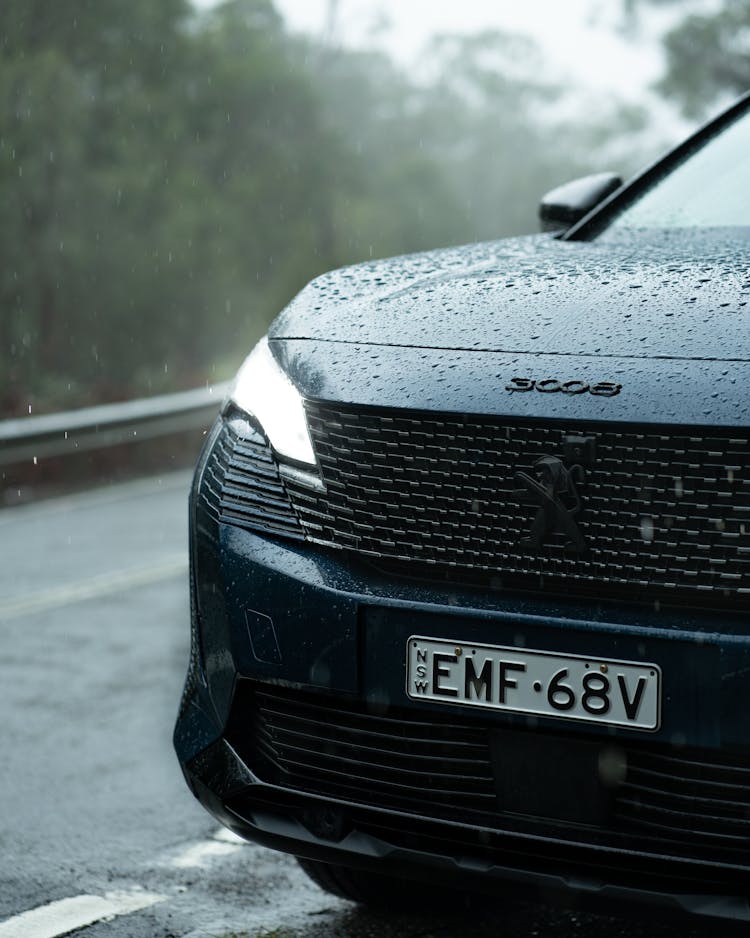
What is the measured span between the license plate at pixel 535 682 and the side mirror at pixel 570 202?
196 centimetres

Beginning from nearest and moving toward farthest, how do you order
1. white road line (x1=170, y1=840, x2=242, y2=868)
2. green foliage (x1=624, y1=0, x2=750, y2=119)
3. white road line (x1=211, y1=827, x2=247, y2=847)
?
white road line (x1=170, y1=840, x2=242, y2=868)
white road line (x1=211, y1=827, x2=247, y2=847)
green foliage (x1=624, y1=0, x2=750, y2=119)

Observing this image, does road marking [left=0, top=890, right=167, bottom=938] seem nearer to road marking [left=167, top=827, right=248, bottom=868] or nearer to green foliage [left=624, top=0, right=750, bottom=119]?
road marking [left=167, top=827, right=248, bottom=868]

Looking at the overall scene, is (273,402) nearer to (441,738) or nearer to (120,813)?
(441,738)

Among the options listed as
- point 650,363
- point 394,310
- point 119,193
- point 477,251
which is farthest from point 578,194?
point 119,193

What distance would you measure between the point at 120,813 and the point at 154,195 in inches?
1540

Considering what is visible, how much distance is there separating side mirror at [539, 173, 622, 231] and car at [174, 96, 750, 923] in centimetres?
127

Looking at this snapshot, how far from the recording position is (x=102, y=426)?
10578 millimetres

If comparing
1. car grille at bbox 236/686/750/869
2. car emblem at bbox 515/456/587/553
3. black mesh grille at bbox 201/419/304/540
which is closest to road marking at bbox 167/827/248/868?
car grille at bbox 236/686/750/869

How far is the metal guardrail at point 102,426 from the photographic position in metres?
9.71

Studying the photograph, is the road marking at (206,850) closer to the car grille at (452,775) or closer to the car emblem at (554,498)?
the car grille at (452,775)

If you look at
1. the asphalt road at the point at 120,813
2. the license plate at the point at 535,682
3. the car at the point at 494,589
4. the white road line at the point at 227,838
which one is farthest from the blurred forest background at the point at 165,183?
the license plate at the point at 535,682

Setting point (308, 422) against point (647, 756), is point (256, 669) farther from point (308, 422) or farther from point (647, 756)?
point (647, 756)

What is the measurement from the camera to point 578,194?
4.25 meters

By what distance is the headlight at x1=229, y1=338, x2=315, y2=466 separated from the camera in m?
2.71
